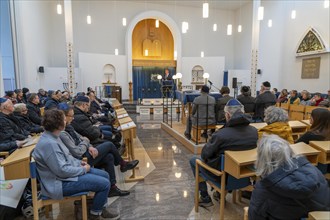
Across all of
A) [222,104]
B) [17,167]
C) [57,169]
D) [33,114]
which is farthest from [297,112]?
[17,167]

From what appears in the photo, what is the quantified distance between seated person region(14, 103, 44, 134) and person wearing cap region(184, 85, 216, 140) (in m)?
2.69

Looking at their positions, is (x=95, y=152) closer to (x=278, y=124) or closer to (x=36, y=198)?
(x=36, y=198)

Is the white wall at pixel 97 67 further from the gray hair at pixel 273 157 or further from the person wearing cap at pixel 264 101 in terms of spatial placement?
the gray hair at pixel 273 157

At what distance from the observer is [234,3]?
12273 mm

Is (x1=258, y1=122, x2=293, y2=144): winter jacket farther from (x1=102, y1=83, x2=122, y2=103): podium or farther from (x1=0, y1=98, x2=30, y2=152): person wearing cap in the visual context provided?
(x1=102, y1=83, x2=122, y2=103): podium

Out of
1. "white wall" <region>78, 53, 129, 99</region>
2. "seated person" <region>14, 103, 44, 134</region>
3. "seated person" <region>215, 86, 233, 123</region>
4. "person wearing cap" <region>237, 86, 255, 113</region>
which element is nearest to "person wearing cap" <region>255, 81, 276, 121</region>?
"person wearing cap" <region>237, 86, 255, 113</region>

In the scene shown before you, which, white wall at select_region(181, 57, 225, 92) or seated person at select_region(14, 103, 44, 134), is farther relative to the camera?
white wall at select_region(181, 57, 225, 92)

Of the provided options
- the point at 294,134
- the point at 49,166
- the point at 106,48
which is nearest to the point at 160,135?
the point at 294,134

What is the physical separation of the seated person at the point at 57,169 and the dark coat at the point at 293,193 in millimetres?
1338

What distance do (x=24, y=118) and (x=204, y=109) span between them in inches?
120

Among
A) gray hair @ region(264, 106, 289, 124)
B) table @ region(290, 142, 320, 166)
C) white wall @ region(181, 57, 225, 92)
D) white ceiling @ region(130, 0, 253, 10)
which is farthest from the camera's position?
white wall @ region(181, 57, 225, 92)

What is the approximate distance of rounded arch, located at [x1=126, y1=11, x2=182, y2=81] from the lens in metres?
11.7

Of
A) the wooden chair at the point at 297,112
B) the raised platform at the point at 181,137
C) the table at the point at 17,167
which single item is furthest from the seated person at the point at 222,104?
the table at the point at 17,167

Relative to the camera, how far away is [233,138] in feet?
6.45
